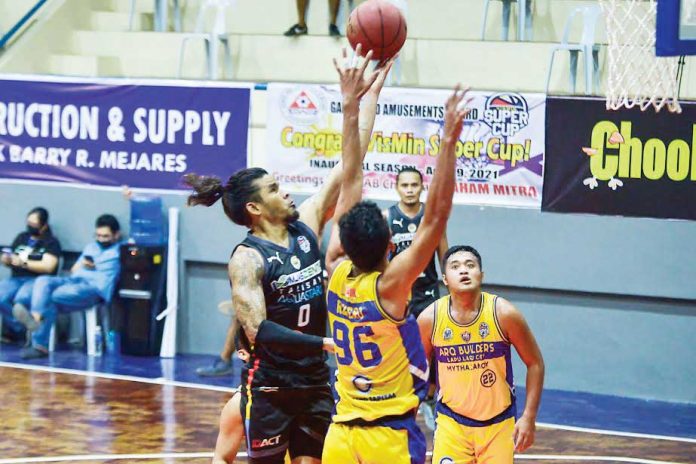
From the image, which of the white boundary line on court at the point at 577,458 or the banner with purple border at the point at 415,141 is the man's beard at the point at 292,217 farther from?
the banner with purple border at the point at 415,141

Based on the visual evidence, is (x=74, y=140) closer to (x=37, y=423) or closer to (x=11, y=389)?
(x=11, y=389)

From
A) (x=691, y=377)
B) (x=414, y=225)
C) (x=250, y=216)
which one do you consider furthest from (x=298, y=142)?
(x=250, y=216)

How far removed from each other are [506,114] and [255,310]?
5664mm

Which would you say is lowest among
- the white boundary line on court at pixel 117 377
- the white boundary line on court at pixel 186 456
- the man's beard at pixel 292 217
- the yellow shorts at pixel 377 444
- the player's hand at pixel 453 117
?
the white boundary line on court at pixel 186 456

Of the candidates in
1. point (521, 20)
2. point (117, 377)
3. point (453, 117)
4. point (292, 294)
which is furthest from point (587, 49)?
point (453, 117)

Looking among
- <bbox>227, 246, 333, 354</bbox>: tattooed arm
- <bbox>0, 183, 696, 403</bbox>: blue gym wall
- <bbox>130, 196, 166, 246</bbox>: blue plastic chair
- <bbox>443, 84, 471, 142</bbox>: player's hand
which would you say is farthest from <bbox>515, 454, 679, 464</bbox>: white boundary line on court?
<bbox>130, 196, 166, 246</bbox>: blue plastic chair

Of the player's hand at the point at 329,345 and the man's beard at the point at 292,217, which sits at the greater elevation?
the man's beard at the point at 292,217

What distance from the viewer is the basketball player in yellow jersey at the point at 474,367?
20.0 feet

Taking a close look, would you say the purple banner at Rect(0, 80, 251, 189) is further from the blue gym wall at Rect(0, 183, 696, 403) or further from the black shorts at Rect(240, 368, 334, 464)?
the black shorts at Rect(240, 368, 334, 464)

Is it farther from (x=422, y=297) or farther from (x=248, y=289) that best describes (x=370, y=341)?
(x=422, y=297)

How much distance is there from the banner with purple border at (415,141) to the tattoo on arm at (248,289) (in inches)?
203

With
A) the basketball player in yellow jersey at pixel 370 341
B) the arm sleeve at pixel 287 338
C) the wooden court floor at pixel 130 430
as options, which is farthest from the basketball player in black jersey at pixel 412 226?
the basketball player in yellow jersey at pixel 370 341

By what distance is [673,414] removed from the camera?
9.94 metres

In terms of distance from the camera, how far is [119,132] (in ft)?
39.6
